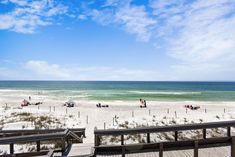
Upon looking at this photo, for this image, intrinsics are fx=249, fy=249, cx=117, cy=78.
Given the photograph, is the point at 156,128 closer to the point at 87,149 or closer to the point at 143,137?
the point at 87,149

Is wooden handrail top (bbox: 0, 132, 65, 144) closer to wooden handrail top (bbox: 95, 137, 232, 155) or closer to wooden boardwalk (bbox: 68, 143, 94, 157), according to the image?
wooden boardwalk (bbox: 68, 143, 94, 157)

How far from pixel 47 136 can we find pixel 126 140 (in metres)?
8.52

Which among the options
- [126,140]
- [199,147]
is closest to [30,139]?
[199,147]

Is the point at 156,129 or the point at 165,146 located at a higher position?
the point at 156,129

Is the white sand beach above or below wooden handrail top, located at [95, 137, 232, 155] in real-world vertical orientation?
below

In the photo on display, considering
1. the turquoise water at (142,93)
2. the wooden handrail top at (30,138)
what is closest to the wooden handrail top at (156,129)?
the wooden handrail top at (30,138)

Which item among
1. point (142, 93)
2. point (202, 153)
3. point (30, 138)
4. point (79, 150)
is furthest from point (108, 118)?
point (142, 93)

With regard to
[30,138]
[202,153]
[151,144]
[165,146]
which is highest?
[30,138]

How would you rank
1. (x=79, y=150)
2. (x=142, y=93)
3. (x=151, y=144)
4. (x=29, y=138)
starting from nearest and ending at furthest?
(x=29, y=138) < (x=151, y=144) < (x=79, y=150) < (x=142, y=93)

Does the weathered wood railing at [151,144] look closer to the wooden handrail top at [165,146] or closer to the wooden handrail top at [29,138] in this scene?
the wooden handrail top at [165,146]

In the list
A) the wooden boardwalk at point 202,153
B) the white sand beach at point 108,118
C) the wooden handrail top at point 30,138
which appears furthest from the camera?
the white sand beach at point 108,118

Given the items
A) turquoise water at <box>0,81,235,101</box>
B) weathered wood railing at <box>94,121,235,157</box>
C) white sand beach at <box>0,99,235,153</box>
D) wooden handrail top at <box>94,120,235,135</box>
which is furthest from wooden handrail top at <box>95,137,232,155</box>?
turquoise water at <box>0,81,235,101</box>

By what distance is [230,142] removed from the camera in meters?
8.35

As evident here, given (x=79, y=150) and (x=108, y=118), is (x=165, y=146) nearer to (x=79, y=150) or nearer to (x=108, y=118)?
(x=79, y=150)
